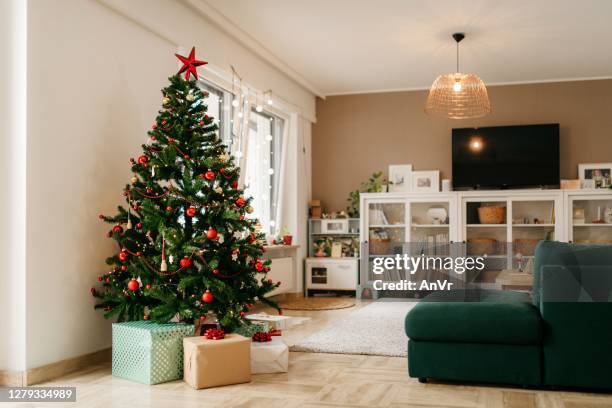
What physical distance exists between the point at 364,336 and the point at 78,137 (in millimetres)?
2604

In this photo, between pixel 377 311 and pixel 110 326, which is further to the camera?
pixel 377 311

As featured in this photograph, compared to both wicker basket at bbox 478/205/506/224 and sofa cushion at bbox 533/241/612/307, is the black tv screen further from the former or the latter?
sofa cushion at bbox 533/241/612/307

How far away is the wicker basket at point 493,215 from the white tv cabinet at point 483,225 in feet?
0.14

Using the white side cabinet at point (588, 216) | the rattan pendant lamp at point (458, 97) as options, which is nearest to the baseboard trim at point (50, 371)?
the rattan pendant lamp at point (458, 97)

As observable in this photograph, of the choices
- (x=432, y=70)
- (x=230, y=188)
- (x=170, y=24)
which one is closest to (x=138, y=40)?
(x=170, y=24)

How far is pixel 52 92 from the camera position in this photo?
383 cm

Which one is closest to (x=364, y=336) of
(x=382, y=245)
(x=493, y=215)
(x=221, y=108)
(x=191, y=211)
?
(x=191, y=211)

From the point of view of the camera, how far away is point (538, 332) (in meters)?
3.39

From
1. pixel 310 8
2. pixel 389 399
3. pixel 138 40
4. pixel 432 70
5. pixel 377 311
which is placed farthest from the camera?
pixel 432 70

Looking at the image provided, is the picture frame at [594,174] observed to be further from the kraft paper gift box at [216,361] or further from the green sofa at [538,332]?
the kraft paper gift box at [216,361]

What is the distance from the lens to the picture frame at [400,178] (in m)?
8.24

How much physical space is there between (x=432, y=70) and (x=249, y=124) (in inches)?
87.8

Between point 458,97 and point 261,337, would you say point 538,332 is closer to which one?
point 261,337

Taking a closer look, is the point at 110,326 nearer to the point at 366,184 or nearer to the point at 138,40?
the point at 138,40
